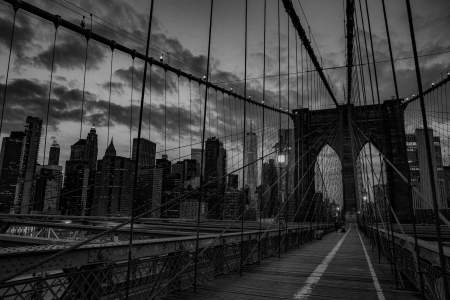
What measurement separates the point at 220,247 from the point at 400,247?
3.25m

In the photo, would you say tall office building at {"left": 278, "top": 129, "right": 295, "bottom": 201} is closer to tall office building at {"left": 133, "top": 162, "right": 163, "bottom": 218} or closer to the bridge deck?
the bridge deck

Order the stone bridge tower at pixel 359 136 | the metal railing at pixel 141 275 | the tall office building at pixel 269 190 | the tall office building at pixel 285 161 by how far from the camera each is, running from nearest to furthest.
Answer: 1. the metal railing at pixel 141 275
2. the tall office building at pixel 269 190
3. the tall office building at pixel 285 161
4. the stone bridge tower at pixel 359 136

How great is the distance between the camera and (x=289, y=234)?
1009 centimetres

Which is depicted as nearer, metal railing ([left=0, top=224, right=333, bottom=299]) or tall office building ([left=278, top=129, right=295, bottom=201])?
metal railing ([left=0, top=224, right=333, bottom=299])

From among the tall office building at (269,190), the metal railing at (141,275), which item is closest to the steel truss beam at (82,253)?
the metal railing at (141,275)

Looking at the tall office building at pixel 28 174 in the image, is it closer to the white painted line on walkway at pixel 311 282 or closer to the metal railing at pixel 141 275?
the metal railing at pixel 141 275

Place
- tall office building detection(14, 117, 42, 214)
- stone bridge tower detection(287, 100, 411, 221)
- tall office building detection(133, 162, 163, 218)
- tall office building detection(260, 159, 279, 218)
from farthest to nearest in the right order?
1. stone bridge tower detection(287, 100, 411, 221)
2. tall office building detection(133, 162, 163, 218)
3. tall office building detection(14, 117, 42, 214)
4. tall office building detection(260, 159, 279, 218)

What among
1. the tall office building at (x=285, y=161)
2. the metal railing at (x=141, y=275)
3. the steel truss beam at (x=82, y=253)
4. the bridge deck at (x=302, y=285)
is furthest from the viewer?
the tall office building at (x=285, y=161)

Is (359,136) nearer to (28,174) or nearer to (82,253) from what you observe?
(28,174)

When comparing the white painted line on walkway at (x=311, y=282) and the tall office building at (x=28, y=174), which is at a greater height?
the tall office building at (x=28, y=174)

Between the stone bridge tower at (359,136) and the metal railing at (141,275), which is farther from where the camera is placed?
the stone bridge tower at (359,136)

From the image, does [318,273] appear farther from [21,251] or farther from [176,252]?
[21,251]

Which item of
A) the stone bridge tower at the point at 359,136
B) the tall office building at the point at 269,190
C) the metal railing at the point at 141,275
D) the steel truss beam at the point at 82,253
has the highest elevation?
the stone bridge tower at the point at 359,136

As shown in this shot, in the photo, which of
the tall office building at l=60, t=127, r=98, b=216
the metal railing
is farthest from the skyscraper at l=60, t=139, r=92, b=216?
the metal railing
